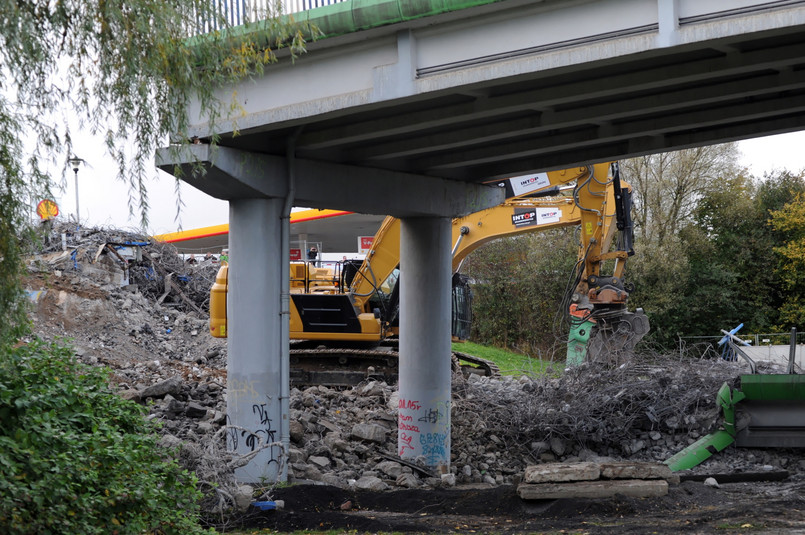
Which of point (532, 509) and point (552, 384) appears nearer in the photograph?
point (532, 509)

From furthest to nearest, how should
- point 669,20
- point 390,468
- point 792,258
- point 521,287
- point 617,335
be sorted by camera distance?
point 521,287, point 792,258, point 617,335, point 390,468, point 669,20

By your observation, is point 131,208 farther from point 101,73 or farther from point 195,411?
point 195,411

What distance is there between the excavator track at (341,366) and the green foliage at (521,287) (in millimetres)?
17673

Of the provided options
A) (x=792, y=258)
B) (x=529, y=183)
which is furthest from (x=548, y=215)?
(x=792, y=258)

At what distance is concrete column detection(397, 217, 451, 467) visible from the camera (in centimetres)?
1401

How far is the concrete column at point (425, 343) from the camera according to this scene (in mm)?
14008

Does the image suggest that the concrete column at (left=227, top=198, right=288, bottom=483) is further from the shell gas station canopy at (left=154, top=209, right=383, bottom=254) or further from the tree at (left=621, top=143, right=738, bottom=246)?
the shell gas station canopy at (left=154, top=209, right=383, bottom=254)

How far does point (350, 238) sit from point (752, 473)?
42.8m

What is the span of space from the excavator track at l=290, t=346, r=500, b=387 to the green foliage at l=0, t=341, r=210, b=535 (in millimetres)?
11181

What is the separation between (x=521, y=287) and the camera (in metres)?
38.4

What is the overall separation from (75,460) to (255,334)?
5009 mm

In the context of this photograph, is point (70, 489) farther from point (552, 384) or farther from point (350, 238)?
point (350, 238)

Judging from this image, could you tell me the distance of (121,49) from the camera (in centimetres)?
667

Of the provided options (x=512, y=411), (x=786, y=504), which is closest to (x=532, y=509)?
(x=786, y=504)
